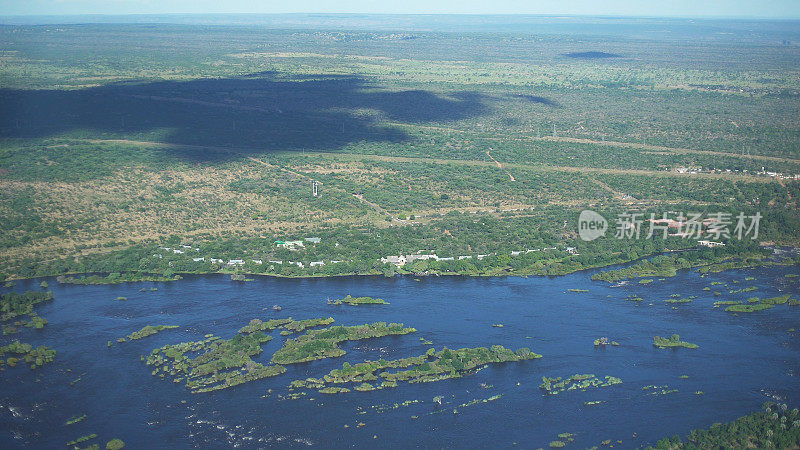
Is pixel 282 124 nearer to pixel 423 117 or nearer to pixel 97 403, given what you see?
pixel 423 117

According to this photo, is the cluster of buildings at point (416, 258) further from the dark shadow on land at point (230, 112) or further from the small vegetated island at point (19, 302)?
the dark shadow on land at point (230, 112)

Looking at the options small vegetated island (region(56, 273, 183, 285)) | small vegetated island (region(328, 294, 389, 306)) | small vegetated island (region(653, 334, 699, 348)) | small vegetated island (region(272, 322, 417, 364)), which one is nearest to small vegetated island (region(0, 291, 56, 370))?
small vegetated island (region(56, 273, 183, 285))

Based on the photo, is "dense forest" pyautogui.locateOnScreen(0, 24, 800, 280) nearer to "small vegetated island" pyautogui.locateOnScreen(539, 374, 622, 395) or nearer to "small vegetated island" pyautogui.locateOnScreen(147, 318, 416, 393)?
"small vegetated island" pyautogui.locateOnScreen(147, 318, 416, 393)

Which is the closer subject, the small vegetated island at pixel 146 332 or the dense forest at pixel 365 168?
the small vegetated island at pixel 146 332

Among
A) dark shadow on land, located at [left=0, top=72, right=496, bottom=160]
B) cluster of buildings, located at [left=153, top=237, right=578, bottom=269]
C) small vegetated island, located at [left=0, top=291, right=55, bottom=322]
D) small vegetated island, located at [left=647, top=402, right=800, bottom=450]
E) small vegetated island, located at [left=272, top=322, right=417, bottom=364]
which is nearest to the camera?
small vegetated island, located at [left=647, top=402, right=800, bottom=450]

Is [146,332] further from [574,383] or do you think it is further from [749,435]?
[749,435]

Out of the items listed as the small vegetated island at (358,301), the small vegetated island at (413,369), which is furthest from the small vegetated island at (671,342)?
the small vegetated island at (358,301)
